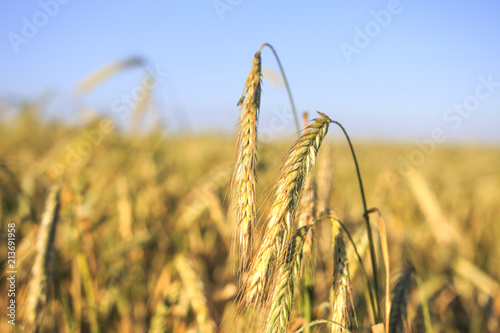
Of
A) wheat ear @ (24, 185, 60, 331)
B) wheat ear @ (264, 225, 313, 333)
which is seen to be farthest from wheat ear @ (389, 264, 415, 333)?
wheat ear @ (24, 185, 60, 331)

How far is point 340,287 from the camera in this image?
3.02ft

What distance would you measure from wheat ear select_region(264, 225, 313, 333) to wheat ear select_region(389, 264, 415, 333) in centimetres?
41

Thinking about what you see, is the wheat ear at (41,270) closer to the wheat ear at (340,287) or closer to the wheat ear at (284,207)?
the wheat ear at (284,207)

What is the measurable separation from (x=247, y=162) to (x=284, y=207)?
12cm

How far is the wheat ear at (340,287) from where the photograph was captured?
2.98ft

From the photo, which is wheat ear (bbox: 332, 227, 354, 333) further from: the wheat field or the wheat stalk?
the wheat stalk

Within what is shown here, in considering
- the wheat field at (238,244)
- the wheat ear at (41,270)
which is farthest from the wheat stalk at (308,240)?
the wheat ear at (41,270)

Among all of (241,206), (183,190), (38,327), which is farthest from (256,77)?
(183,190)

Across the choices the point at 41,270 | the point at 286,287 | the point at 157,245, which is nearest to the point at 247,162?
the point at 286,287

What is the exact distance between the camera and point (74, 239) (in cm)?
187

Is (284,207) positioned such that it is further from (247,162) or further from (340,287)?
(340,287)

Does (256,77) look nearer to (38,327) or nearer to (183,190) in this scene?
(38,327)

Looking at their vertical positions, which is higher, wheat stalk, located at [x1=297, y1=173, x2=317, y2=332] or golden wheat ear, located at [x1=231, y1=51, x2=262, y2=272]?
golden wheat ear, located at [x1=231, y1=51, x2=262, y2=272]

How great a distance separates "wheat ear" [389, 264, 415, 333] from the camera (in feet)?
3.61
